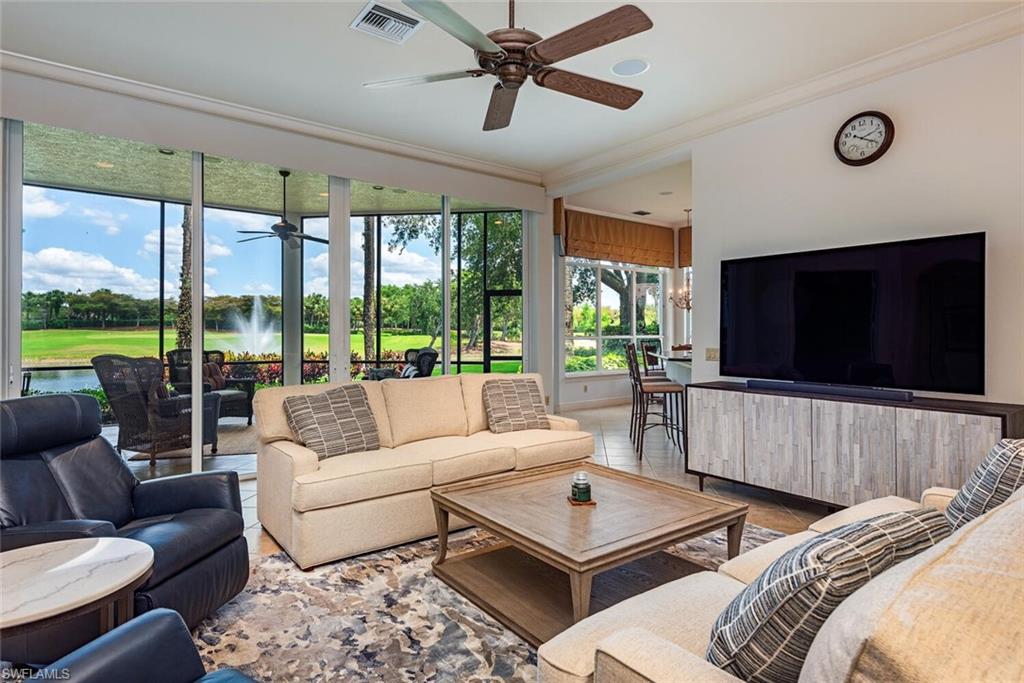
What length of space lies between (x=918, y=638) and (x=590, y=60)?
12.2 feet

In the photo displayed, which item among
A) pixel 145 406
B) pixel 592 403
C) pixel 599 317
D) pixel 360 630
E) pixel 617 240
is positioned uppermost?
pixel 617 240

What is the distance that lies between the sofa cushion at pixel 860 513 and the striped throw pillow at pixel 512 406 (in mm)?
2257

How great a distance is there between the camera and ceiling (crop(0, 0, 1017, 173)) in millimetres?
3029

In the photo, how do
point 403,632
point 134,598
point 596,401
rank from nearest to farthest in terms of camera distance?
point 134,598 < point 403,632 < point 596,401

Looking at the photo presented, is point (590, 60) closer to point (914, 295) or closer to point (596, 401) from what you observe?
point (914, 295)

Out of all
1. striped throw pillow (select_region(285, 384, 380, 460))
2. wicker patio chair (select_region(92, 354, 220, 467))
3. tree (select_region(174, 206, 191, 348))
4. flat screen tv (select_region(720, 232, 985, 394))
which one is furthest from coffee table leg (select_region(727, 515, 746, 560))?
tree (select_region(174, 206, 191, 348))

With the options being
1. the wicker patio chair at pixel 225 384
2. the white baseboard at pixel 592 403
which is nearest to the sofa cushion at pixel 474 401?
the wicker patio chair at pixel 225 384

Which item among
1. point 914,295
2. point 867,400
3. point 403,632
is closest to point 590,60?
point 914,295

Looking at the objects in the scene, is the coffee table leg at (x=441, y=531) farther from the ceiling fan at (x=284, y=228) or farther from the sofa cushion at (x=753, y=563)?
the ceiling fan at (x=284, y=228)

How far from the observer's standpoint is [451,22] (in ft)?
7.27

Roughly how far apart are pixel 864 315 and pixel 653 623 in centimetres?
294

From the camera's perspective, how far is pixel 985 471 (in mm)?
1731

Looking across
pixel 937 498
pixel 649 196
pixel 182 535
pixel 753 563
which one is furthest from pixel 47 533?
pixel 649 196

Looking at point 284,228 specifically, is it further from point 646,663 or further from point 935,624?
point 935,624
